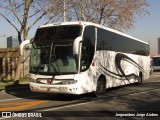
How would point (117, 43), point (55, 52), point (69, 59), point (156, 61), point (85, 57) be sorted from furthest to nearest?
1. point (156, 61)
2. point (117, 43)
3. point (85, 57)
4. point (55, 52)
5. point (69, 59)

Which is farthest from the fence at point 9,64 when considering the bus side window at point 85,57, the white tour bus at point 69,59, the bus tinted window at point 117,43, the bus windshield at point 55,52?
the bus side window at point 85,57

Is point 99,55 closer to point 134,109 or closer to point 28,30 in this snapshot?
point 134,109

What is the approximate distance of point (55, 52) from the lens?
48.5 feet

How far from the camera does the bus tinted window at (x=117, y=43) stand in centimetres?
1698

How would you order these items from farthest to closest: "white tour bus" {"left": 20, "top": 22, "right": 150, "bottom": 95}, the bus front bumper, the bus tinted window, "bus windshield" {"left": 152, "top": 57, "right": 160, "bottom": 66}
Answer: "bus windshield" {"left": 152, "top": 57, "right": 160, "bottom": 66}
the bus tinted window
"white tour bus" {"left": 20, "top": 22, "right": 150, "bottom": 95}
the bus front bumper

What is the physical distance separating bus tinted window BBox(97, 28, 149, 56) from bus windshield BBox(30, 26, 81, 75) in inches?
83.4

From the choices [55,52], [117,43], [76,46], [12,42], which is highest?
[12,42]

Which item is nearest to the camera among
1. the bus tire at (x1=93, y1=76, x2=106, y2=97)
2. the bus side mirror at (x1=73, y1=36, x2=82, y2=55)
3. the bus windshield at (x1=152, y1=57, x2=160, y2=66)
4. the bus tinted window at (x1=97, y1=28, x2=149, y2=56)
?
the bus side mirror at (x1=73, y1=36, x2=82, y2=55)

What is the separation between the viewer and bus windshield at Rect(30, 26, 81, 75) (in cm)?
1448

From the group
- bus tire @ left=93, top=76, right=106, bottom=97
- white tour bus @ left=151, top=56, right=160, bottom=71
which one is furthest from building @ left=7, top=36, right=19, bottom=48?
white tour bus @ left=151, top=56, right=160, bottom=71

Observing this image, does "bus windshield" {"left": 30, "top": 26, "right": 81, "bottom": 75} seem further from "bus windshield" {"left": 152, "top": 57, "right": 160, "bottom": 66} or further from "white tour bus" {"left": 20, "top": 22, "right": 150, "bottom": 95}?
"bus windshield" {"left": 152, "top": 57, "right": 160, "bottom": 66}

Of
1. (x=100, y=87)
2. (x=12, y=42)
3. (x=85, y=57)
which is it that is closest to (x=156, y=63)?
(x=12, y=42)

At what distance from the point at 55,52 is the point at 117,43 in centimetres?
587

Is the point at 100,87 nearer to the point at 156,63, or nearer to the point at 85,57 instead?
the point at 85,57
